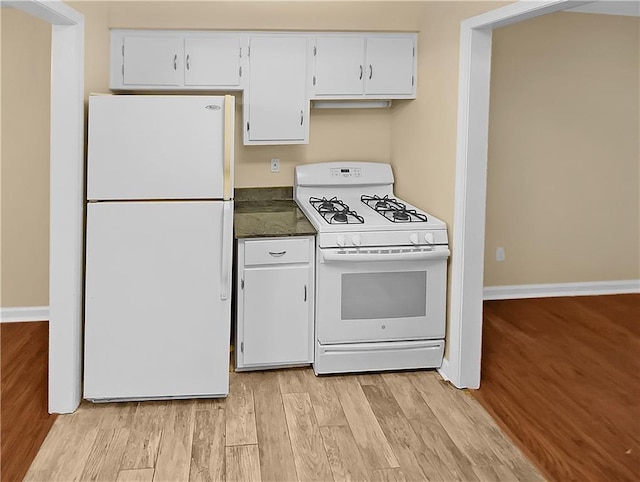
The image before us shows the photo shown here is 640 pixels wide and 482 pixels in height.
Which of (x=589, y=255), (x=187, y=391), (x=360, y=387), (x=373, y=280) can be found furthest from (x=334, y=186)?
(x=589, y=255)

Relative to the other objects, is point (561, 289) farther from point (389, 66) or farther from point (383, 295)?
point (389, 66)

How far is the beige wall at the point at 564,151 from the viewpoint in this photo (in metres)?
5.13

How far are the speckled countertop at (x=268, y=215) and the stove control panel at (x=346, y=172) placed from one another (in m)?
0.32

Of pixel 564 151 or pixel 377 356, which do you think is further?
pixel 564 151

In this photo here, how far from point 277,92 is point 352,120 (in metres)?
0.71

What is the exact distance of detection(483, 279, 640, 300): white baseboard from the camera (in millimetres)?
5398

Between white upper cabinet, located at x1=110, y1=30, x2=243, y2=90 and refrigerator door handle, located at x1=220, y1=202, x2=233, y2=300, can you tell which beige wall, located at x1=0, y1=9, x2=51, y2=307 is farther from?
refrigerator door handle, located at x1=220, y1=202, x2=233, y2=300

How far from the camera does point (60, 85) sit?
129 inches

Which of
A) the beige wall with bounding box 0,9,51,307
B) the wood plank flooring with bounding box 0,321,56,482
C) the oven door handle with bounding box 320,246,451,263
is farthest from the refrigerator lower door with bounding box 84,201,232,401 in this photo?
the beige wall with bounding box 0,9,51,307

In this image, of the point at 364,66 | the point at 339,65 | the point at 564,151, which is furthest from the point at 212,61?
the point at 564,151

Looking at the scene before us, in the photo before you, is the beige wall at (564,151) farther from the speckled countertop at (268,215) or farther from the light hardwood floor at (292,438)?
the light hardwood floor at (292,438)

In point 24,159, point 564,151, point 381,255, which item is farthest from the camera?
point 564,151

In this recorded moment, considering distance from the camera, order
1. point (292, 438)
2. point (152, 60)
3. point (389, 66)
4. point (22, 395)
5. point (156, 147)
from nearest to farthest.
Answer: point (292, 438)
point (156, 147)
point (22, 395)
point (152, 60)
point (389, 66)

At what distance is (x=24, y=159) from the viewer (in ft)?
15.1
